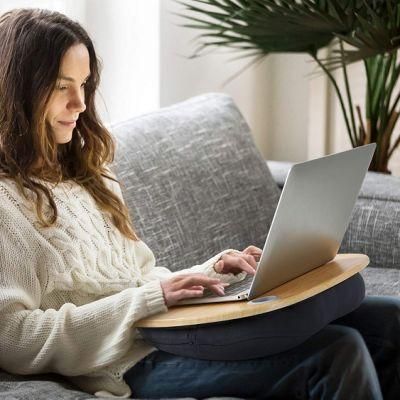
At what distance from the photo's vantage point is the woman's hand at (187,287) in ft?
5.62

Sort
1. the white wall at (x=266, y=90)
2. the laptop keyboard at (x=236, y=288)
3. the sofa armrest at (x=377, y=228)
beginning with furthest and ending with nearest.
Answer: the white wall at (x=266, y=90) → the sofa armrest at (x=377, y=228) → the laptop keyboard at (x=236, y=288)

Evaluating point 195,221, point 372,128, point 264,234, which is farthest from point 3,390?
point 372,128

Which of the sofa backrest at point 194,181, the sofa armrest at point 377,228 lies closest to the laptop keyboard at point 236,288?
the sofa backrest at point 194,181

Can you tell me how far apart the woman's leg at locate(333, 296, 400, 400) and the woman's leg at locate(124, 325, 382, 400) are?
0.50 ft

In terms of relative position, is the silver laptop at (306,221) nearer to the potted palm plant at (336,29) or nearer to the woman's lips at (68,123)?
the woman's lips at (68,123)

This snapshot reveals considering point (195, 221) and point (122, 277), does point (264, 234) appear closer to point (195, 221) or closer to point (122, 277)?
point (195, 221)

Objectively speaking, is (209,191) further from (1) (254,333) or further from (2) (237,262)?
(1) (254,333)

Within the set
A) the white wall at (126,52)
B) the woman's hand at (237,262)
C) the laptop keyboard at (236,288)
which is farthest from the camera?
the white wall at (126,52)

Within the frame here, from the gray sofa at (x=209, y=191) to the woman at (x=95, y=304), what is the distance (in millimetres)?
436

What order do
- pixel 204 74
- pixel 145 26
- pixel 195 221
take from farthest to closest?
1. pixel 204 74
2. pixel 145 26
3. pixel 195 221

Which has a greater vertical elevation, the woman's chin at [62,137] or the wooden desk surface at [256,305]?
the woman's chin at [62,137]

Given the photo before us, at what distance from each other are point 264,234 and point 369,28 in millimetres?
640

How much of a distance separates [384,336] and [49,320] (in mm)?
594

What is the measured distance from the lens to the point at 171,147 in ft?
8.27
